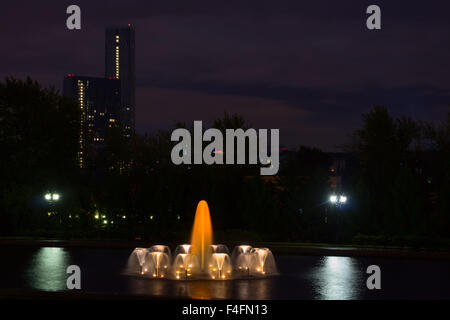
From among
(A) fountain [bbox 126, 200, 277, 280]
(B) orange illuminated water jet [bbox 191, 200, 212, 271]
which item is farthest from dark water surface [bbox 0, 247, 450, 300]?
(B) orange illuminated water jet [bbox 191, 200, 212, 271]

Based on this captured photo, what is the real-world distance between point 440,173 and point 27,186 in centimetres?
3428

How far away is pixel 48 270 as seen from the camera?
80.5 feet

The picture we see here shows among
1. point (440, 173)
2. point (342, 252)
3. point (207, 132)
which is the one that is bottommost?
point (342, 252)

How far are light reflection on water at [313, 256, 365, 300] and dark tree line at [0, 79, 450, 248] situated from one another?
8.98 m

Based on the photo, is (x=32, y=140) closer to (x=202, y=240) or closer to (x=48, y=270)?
(x=48, y=270)

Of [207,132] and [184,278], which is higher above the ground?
[207,132]

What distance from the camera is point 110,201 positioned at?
47.2 metres

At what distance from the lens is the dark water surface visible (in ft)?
62.3
